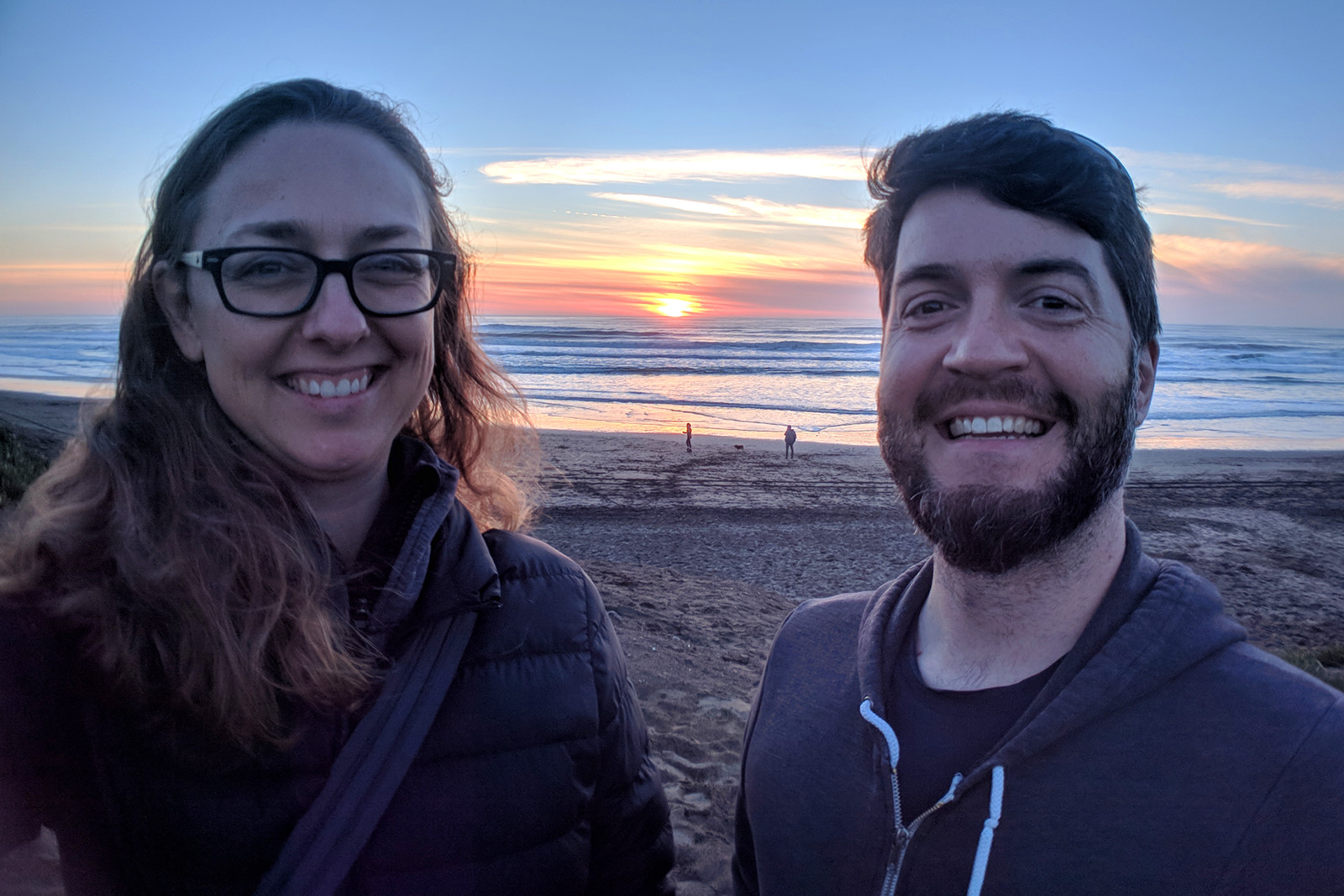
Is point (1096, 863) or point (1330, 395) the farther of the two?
point (1330, 395)

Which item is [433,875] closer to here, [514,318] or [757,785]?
[757,785]

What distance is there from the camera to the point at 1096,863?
1387mm

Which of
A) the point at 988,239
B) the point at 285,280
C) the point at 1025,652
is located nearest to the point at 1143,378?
the point at 988,239

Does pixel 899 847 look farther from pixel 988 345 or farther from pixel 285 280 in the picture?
pixel 285 280

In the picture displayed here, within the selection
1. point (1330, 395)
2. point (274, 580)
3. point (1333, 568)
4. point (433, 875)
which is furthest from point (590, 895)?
point (1330, 395)

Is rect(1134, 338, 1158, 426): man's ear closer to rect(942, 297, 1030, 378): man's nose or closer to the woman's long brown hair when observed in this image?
rect(942, 297, 1030, 378): man's nose

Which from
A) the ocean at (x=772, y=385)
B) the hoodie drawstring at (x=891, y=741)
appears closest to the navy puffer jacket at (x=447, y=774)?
the hoodie drawstring at (x=891, y=741)

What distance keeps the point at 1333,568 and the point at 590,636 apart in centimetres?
1169

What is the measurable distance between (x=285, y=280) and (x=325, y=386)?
0.77 feet

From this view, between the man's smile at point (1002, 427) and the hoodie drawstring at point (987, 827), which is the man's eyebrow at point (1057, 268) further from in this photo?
the hoodie drawstring at point (987, 827)

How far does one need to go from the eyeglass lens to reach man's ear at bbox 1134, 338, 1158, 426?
169 cm

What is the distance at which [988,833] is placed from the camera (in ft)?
4.76

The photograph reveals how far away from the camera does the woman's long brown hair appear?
1443 millimetres

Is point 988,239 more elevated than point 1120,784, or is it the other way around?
point 988,239
